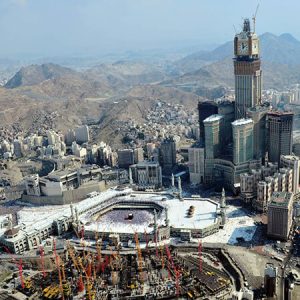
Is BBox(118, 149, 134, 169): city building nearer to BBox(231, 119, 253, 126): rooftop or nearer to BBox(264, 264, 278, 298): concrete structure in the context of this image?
BBox(231, 119, 253, 126): rooftop

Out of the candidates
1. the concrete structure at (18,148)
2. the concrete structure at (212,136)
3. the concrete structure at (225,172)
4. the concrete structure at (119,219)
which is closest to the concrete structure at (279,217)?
the concrete structure at (119,219)

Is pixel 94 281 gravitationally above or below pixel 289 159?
below

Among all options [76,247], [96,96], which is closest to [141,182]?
[76,247]

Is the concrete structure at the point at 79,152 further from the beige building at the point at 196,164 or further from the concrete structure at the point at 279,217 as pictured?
the concrete structure at the point at 279,217

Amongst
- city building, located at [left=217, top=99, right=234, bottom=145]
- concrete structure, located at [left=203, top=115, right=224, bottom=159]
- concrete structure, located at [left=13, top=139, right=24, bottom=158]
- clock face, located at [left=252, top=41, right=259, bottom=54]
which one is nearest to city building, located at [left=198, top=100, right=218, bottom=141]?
city building, located at [left=217, top=99, right=234, bottom=145]

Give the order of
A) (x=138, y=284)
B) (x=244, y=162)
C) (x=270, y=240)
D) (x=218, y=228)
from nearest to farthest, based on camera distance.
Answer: (x=138, y=284)
(x=270, y=240)
(x=218, y=228)
(x=244, y=162)

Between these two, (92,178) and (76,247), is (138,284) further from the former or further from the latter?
(92,178)
